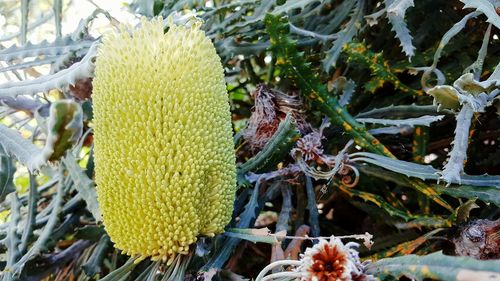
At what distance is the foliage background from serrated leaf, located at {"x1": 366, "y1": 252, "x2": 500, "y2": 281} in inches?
4.8

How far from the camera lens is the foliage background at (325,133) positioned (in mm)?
593

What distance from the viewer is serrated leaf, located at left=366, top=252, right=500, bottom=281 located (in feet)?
1.22

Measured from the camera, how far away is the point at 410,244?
0.61 metres

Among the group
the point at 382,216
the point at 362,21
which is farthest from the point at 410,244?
the point at 362,21

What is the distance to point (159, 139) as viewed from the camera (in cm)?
51

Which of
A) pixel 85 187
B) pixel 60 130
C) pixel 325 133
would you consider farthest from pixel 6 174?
pixel 325 133

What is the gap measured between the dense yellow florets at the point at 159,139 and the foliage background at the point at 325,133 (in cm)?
5

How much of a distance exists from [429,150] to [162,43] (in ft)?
1.42

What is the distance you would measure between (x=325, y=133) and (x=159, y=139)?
0.29 m

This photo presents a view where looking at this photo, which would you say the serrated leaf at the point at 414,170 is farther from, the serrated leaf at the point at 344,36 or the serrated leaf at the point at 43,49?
the serrated leaf at the point at 43,49

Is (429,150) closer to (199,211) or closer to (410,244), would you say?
(410,244)

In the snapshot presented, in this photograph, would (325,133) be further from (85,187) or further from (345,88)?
(85,187)

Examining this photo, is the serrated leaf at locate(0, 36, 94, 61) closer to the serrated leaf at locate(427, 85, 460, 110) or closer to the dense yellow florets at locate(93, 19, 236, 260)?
the dense yellow florets at locate(93, 19, 236, 260)

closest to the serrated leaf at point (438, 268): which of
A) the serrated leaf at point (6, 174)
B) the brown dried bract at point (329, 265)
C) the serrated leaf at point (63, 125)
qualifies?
the brown dried bract at point (329, 265)
